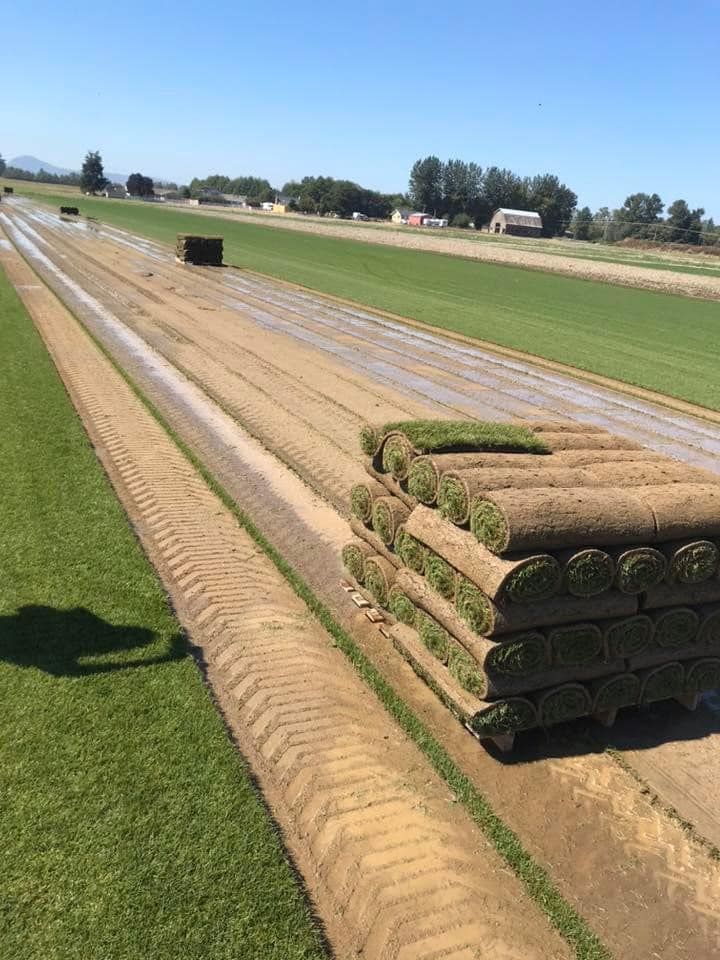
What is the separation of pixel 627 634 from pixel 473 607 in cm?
Result: 152

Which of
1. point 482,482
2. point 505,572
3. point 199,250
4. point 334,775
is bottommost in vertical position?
point 334,775

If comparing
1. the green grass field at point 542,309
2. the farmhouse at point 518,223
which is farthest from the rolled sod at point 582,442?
the farmhouse at point 518,223

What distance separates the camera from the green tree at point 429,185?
7731 inches

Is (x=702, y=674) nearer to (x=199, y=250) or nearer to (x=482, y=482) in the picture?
(x=482, y=482)

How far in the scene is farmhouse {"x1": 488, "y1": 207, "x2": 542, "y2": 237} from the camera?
551 feet

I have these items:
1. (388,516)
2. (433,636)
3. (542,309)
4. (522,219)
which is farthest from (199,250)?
(522,219)

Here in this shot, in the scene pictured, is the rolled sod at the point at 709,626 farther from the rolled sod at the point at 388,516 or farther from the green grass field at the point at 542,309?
the green grass field at the point at 542,309

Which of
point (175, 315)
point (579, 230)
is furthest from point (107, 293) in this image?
→ point (579, 230)

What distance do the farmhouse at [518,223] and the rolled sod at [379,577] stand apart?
174444 mm

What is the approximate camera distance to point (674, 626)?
21.2 feet

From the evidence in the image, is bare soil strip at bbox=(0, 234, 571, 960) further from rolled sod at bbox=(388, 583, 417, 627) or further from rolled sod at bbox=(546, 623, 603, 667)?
rolled sod at bbox=(546, 623, 603, 667)

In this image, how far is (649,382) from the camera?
21188mm

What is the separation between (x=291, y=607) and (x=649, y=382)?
55.3 feet

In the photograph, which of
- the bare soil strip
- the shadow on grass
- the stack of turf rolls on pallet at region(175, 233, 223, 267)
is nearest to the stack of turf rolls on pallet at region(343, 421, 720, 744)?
the bare soil strip
